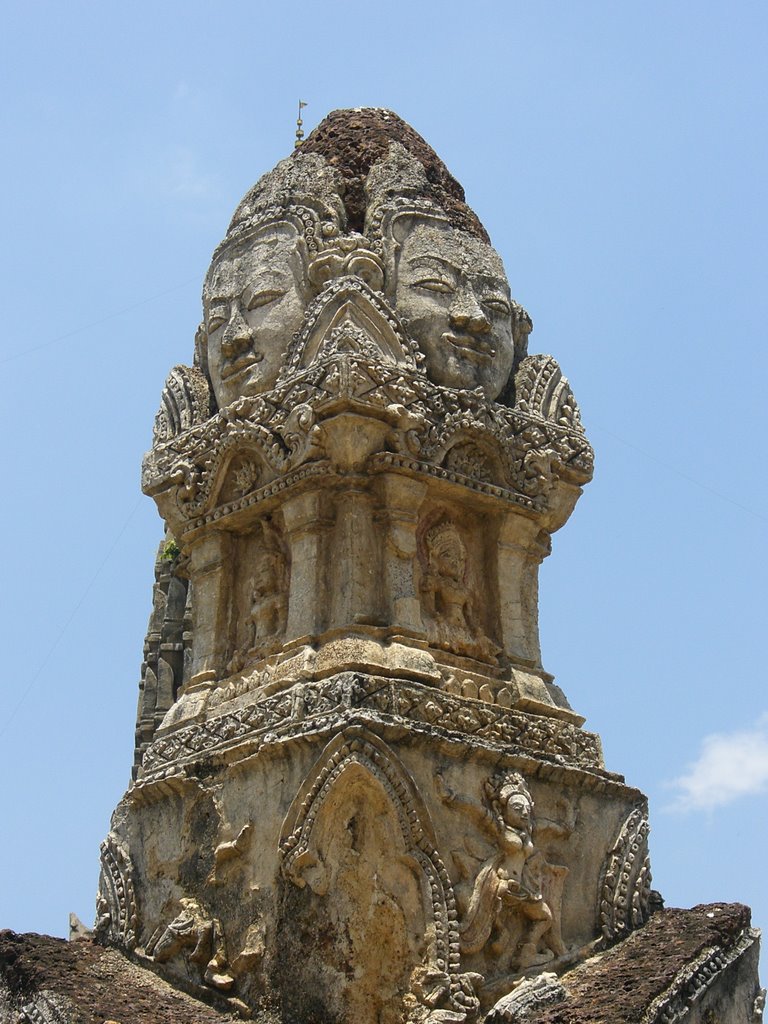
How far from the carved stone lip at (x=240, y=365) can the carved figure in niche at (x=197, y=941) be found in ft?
14.3

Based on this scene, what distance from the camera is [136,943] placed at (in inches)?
451

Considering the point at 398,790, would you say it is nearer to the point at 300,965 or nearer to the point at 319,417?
the point at 300,965

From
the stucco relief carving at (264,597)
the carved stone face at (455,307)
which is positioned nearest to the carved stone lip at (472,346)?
the carved stone face at (455,307)

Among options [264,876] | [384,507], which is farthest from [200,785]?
[384,507]

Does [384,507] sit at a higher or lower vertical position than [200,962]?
higher

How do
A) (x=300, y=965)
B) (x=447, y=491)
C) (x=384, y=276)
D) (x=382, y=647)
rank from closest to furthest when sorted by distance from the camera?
1. (x=300, y=965)
2. (x=382, y=647)
3. (x=447, y=491)
4. (x=384, y=276)

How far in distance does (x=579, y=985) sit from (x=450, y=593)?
3071 millimetres

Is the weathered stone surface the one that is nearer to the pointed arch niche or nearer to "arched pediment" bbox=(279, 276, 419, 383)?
the pointed arch niche

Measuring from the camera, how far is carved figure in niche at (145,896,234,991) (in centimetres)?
1066

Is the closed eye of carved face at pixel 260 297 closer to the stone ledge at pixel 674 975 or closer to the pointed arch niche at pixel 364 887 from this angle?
the pointed arch niche at pixel 364 887

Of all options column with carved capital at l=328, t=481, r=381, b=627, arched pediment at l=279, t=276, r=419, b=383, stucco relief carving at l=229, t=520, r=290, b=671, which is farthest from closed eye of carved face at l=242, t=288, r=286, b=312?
column with carved capital at l=328, t=481, r=381, b=627

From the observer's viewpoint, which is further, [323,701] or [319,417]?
[319,417]

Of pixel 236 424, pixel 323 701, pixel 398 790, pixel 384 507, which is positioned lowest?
pixel 398 790

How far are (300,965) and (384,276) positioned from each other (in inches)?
224
